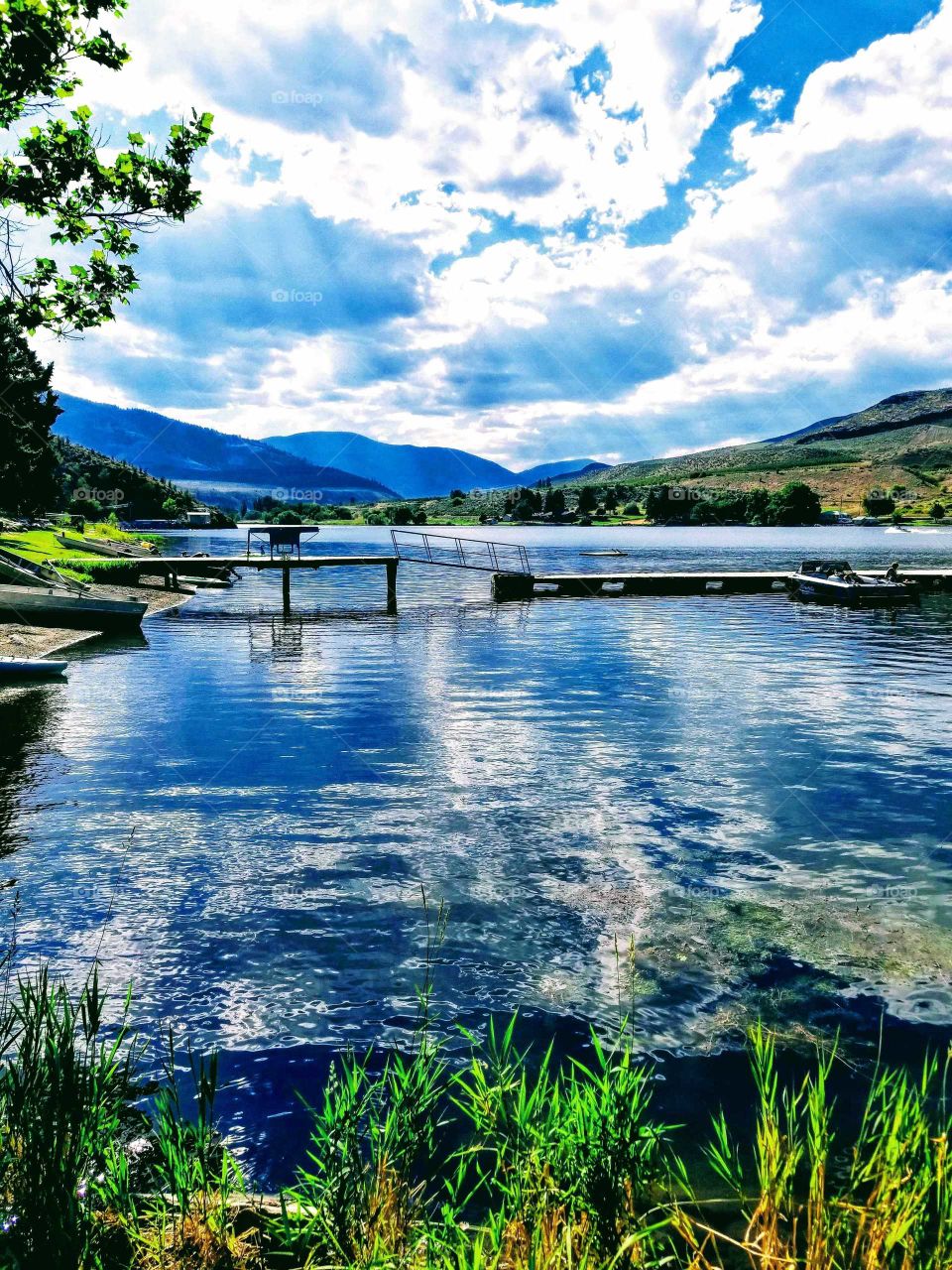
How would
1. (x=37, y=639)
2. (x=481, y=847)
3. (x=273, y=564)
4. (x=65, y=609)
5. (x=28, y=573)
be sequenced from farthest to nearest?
(x=273, y=564)
(x=65, y=609)
(x=28, y=573)
(x=37, y=639)
(x=481, y=847)

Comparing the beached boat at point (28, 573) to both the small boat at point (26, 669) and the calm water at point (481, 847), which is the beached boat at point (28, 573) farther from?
the small boat at point (26, 669)

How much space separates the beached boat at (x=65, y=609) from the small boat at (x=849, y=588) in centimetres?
4905

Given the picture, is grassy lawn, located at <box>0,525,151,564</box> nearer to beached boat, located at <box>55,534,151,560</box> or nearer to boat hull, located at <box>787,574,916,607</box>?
beached boat, located at <box>55,534,151,560</box>

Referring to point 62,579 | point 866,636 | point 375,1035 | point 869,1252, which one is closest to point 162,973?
point 375,1035

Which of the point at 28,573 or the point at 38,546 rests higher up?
the point at 38,546

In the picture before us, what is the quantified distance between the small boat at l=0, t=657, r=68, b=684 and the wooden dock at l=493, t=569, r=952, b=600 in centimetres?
A: 4242

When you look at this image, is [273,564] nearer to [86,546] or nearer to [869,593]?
[86,546]

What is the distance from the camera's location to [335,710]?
1065 inches

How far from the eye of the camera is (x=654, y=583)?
73.1m

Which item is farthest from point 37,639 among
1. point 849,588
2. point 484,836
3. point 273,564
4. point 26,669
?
point 849,588

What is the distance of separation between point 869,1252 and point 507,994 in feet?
21.0

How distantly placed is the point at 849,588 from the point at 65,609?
52681 mm

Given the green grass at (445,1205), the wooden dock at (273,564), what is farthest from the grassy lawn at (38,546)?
the green grass at (445,1205)

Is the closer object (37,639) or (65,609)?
(37,639)
